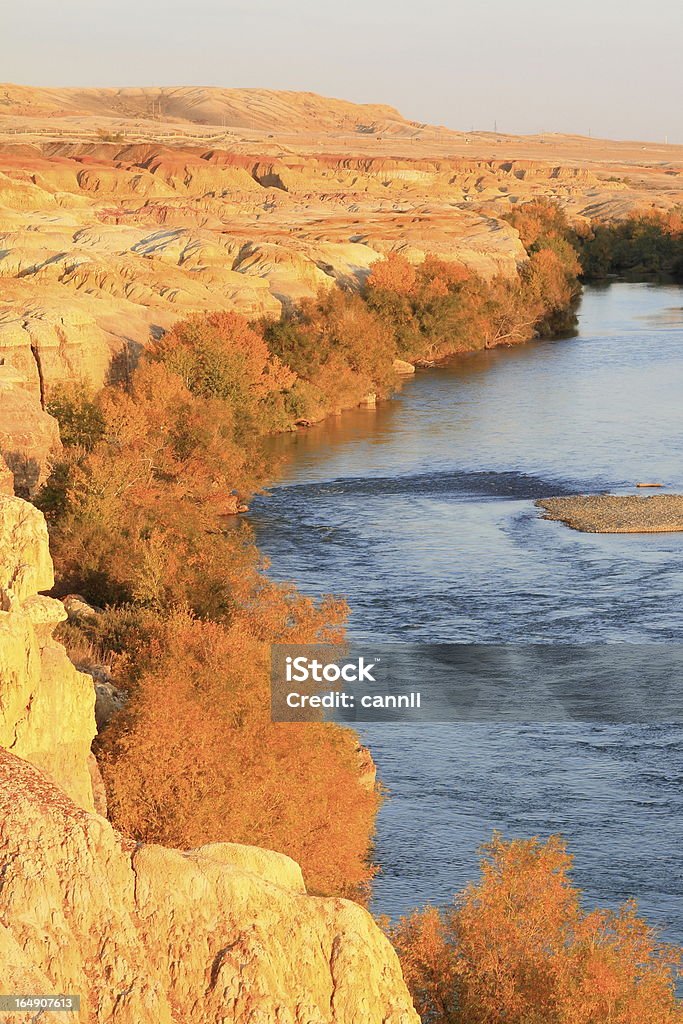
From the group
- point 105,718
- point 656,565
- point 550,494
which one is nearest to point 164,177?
point 550,494

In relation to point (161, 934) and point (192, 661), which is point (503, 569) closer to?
point (192, 661)

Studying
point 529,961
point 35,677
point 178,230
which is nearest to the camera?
point 35,677

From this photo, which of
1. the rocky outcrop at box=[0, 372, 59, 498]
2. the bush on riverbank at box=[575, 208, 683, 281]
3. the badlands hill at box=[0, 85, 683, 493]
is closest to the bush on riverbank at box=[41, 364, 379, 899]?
the rocky outcrop at box=[0, 372, 59, 498]

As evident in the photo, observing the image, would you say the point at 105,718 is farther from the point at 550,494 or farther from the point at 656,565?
the point at 550,494

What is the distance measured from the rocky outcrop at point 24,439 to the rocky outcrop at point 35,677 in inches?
721

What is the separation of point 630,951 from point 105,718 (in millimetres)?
8052

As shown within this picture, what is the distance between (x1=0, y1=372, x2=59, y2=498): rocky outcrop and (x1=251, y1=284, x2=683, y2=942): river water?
5723 millimetres

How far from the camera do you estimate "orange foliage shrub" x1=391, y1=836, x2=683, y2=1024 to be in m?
13.9

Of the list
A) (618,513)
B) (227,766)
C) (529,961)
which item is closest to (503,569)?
(618,513)

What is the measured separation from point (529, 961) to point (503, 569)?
20.3 meters

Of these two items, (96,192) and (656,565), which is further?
(96,192)

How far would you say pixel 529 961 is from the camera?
573 inches

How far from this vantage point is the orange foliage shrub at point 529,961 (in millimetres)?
13883

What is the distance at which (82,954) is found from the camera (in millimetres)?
10336
